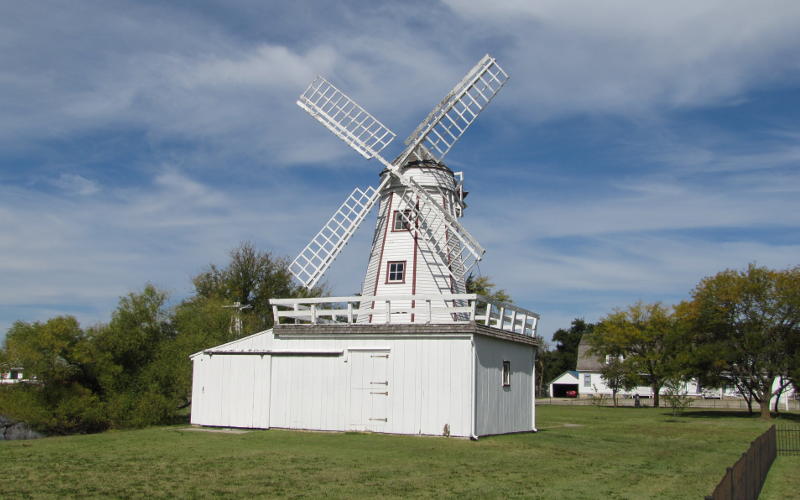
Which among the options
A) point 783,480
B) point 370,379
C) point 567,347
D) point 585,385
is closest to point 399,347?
point 370,379

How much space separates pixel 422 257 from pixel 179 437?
9.57 m

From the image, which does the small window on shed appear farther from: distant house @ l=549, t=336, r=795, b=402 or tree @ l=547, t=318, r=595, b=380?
tree @ l=547, t=318, r=595, b=380

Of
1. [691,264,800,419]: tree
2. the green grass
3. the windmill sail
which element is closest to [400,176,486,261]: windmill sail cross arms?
the windmill sail

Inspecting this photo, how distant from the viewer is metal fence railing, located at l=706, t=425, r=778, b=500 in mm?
6977

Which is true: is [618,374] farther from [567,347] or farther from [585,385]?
[567,347]

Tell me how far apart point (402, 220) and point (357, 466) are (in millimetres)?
12031

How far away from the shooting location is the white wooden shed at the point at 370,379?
63.2 ft

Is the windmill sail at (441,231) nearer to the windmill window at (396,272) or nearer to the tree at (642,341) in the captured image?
the windmill window at (396,272)

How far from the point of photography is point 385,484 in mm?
11547

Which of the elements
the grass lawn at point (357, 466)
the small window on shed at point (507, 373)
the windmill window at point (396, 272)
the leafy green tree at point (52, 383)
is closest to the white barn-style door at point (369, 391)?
the grass lawn at point (357, 466)

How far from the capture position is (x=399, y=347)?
19.9 metres

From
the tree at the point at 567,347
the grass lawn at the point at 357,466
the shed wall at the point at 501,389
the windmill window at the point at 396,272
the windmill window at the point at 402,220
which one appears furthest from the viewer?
the tree at the point at 567,347

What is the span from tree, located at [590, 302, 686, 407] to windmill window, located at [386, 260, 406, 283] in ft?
116

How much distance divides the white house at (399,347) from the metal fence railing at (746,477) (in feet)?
24.3
